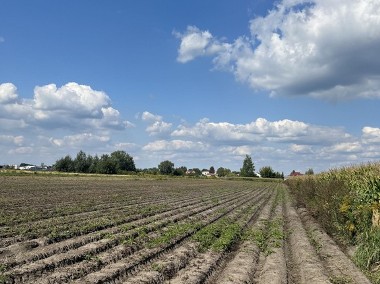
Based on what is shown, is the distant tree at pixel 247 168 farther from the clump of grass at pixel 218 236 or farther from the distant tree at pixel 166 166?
the clump of grass at pixel 218 236

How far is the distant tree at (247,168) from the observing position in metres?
146

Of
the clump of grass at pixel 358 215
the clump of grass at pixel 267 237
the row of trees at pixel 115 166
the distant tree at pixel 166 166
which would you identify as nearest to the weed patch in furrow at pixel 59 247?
the clump of grass at pixel 267 237

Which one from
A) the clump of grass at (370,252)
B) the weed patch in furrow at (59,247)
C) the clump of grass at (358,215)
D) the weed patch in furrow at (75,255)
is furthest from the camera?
the clump of grass at (358,215)

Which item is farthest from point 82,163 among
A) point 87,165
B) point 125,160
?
point 125,160

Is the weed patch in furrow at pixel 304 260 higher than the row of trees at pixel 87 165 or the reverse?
the reverse

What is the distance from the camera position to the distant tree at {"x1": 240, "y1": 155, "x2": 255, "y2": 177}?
145625 mm

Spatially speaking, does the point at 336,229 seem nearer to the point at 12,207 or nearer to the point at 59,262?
the point at 59,262

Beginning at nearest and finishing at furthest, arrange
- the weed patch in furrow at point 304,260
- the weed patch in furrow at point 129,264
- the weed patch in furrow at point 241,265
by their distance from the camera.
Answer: the weed patch in furrow at point 129,264
the weed patch in furrow at point 241,265
the weed patch in furrow at point 304,260

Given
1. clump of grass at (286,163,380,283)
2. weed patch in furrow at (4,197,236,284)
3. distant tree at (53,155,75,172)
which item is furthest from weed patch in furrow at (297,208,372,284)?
distant tree at (53,155,75,172)

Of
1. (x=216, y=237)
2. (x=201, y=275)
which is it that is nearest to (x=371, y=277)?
(x=201, y=275)

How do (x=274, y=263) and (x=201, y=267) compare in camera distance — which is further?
(x=274, y=263)

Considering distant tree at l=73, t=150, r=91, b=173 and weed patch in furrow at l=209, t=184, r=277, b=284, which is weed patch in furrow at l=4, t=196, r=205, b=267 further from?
distant tree at l=73, t=150, r=91, b=173

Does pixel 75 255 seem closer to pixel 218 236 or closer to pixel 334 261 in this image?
pixel 218 236

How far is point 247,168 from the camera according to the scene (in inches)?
5797
